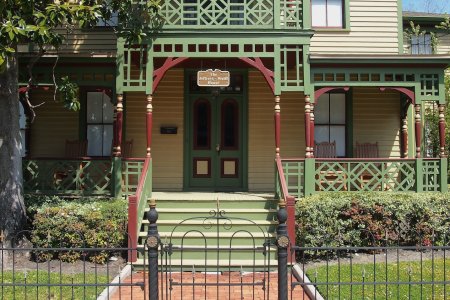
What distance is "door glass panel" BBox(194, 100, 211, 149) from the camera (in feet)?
44.9

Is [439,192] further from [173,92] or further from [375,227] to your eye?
[173,92]

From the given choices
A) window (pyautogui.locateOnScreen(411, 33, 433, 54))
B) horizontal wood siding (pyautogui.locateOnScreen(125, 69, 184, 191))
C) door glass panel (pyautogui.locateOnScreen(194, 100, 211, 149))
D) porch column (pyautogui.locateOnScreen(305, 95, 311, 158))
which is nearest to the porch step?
porch column (pyautogui.locateOnScreen(305, 95, 311, 158))

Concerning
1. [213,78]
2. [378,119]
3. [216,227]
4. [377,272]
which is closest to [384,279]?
[377,272]

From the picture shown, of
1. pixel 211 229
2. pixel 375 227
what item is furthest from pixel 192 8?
pixel 375 227

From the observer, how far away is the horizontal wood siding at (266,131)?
13641 millimetres

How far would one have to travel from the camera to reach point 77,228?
938 cm

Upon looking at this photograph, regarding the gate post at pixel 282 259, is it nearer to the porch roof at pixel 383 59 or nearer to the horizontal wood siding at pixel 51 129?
the porch roof at pixel 383 59

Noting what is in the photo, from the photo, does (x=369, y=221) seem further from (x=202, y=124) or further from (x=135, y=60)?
(x=135, y=60)

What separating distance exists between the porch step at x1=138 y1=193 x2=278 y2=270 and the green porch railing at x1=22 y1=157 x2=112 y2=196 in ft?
5.65

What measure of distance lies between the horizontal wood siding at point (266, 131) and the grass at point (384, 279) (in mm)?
5001

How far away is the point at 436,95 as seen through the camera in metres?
11.8

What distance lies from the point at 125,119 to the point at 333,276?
793cm

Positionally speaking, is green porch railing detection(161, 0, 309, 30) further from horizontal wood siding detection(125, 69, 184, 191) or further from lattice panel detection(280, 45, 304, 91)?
horizontal wood siding detection(125, 69, 184, 191)

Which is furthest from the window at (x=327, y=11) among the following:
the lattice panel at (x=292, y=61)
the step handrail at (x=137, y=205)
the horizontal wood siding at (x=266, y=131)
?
the step handrail at (x=137, y=205)
